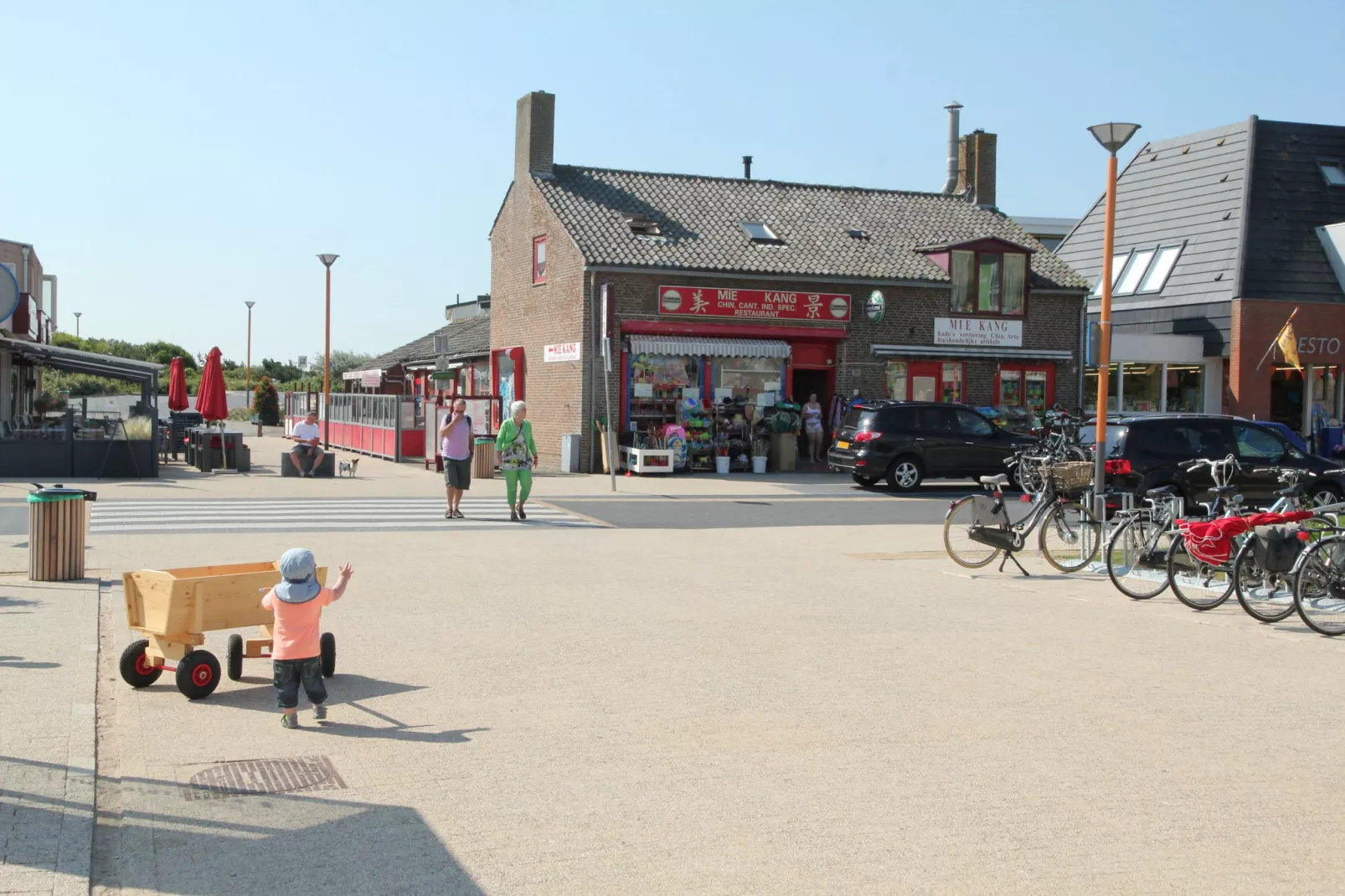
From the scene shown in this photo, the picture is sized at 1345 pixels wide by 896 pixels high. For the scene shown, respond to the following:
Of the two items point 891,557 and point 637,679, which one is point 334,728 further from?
point 891,557

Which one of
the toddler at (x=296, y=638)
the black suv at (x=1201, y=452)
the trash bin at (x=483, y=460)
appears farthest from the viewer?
the trash bin at (x=483, y=460)

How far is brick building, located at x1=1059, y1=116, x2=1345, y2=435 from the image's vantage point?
106ft

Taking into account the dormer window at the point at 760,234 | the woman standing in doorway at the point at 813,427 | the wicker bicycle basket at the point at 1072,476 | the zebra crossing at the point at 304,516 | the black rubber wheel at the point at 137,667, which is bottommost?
the black rubber wheel at the point at 137,667

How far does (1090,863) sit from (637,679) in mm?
3608

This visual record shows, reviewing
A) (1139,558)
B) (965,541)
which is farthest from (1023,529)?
(1139,558)

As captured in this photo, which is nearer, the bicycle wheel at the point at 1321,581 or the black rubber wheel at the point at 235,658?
the black rubber wheel at the point at 235,658

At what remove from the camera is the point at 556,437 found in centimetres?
Result: 2977

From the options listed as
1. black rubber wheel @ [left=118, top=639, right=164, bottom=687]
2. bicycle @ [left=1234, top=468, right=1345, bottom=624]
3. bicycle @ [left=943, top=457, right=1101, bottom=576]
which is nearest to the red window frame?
bicycle @ [left=943, top=457, right=1101, bottom=576]

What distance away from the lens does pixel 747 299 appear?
2931 centimetres

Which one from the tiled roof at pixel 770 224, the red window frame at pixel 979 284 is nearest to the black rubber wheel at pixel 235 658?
the tiled roof at pixel 770 224

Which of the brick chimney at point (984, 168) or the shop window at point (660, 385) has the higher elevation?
the brick chimney at point (984, 168)

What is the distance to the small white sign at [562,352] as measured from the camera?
94.7 ft

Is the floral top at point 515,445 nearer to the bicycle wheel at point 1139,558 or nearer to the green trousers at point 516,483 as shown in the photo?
the green trousers at point 516,483

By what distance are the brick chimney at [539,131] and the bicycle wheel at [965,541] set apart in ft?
66.9
